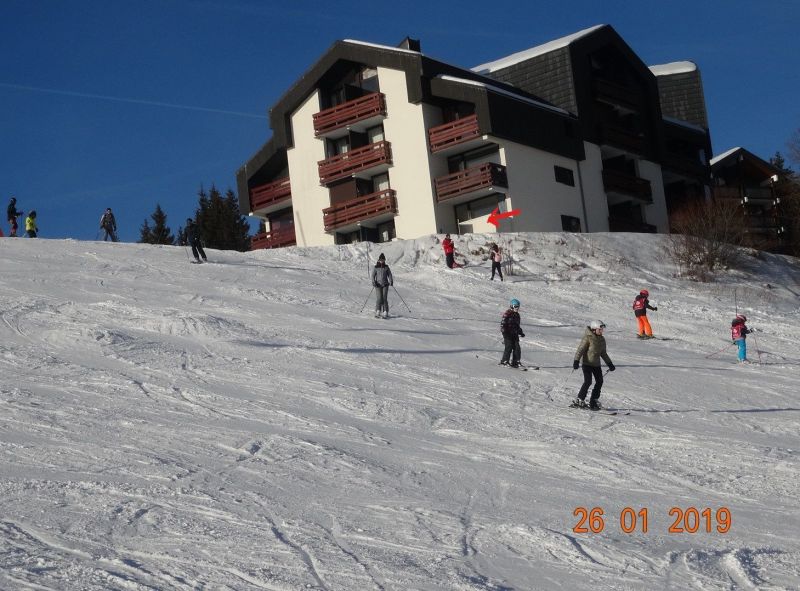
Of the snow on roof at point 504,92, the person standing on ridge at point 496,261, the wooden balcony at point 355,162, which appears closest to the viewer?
the person standing on ridge at point 496,261

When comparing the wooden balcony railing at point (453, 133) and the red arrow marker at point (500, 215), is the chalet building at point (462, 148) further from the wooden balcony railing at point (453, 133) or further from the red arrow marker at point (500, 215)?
the red arrow marker at point (500, 215)

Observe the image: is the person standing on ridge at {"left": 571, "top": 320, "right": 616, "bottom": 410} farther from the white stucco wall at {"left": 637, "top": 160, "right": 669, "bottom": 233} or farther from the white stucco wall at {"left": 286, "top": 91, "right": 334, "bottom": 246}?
the white stucco wall at {"left": 637, "top": 160, "right": 669, "bottom": 233}

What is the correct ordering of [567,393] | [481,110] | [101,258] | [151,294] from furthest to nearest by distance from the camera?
[481,110] < [101,258] < [151,294] < [567,393]

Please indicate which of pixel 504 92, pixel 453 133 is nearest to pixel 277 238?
pixel 453 133

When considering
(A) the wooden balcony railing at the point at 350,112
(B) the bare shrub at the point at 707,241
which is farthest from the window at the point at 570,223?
(A) the wooden balcony railing at the point at 350,112

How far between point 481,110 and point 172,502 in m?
32.7

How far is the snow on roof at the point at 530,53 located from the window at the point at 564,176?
19.0ft

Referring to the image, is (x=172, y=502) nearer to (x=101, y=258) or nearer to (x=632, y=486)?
(x=632, y=486)

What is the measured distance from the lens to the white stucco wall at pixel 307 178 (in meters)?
46.4

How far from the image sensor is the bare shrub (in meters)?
36.4

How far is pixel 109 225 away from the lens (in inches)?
1506

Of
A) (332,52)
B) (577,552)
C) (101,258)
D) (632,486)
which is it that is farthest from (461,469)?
(332,52)

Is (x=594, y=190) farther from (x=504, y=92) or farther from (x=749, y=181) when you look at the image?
(x=749, y=181)

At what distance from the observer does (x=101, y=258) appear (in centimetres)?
3119
